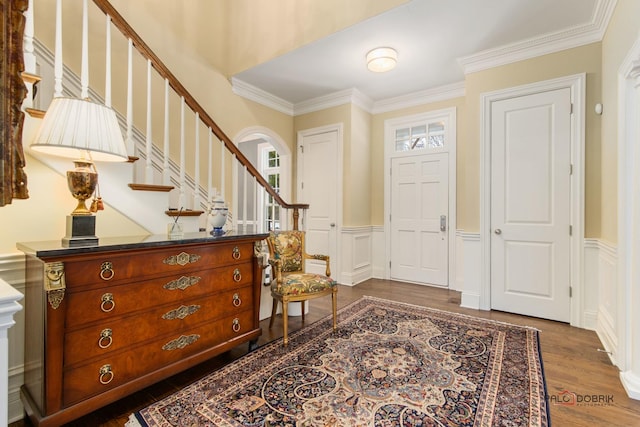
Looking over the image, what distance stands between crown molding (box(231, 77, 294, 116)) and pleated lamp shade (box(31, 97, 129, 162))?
2.91 meters

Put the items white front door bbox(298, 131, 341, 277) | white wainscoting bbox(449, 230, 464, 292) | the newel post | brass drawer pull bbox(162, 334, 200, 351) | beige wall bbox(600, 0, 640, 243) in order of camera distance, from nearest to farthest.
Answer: brass drawer pull bbox(162, 334, 200, 351), beige wall bbox(600, 0, 640, 243), the newel post, white wainscoting bbox(449, 230, 464, 292), white front door bbox(298, 131, 341, 277)

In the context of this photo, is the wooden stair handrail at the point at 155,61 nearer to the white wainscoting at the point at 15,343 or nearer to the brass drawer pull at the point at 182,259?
the brass drawer pull at the point at 182,259

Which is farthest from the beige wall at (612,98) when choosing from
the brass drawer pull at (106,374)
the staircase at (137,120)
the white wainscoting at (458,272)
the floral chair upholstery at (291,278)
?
the brass drawer pull at (106,374)

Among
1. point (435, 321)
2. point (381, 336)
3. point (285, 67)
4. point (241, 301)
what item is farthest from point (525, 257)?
point (285, 67)

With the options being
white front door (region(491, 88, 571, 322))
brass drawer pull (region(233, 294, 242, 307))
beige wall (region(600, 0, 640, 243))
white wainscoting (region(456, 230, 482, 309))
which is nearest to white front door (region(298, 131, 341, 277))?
white wainscoting (region(456, 230, 482, 309))

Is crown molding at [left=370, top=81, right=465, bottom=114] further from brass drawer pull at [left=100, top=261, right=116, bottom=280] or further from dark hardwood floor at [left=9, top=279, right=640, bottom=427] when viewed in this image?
brass drawer pull at [left=100, top=261, right=116, bottom=280]

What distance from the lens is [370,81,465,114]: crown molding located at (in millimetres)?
4211

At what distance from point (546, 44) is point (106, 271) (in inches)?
165

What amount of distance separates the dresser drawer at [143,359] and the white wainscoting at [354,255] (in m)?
2.48

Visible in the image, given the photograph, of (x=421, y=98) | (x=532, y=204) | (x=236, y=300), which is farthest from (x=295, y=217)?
(x=421, y=98)

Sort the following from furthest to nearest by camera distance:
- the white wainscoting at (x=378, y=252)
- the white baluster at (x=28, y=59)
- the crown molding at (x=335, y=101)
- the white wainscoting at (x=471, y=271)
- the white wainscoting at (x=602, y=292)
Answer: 1. the white wainscoting at (x=378, y=252)
2. the crown molding at (x=335, y=101)
3. the white wainscoting at (x=471, y=271)
4. the white wainscoting at (x=602, y=292)
5. the white baluster at (x=28, y=59)

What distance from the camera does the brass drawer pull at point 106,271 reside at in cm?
152

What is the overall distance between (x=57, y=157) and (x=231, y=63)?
2.94 m

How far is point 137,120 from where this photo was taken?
3.14m
